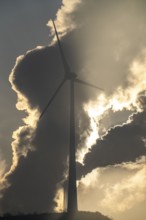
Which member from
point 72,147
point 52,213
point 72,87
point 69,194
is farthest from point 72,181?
point 72,87

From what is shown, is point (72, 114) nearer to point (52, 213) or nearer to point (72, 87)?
point (72, 87)

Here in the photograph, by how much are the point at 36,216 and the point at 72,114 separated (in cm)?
3139

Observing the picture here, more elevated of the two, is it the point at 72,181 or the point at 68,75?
the point at 68,75

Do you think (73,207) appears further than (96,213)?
No

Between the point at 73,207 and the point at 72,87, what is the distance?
1359 inches

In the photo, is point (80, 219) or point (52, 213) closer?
point (80, 219)

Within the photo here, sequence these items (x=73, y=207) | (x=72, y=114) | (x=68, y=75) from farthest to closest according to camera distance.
Answer: (x=68, y=75) < (x=72, y=114) < (x=73, y=207)

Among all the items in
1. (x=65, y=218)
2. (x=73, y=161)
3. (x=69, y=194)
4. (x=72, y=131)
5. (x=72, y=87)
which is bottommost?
(x=65, y=218)

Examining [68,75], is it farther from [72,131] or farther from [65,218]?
[65,218]

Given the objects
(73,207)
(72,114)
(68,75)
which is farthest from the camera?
(68,75)

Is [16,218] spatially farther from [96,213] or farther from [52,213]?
[96,213]

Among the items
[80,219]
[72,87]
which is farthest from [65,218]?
[72,87]

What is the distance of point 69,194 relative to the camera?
7831cm

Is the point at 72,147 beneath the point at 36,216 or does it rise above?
above
